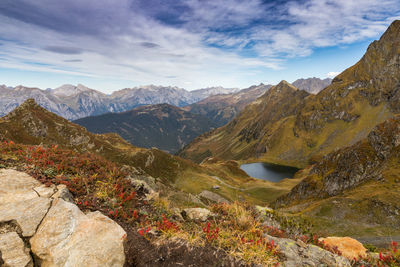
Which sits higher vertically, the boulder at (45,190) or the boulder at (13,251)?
the boulder at (45,190)

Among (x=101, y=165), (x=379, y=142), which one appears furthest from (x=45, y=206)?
(x=379, y=142)

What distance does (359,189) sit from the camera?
45.5m

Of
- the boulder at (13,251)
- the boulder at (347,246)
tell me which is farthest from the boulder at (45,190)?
the boulder at (347,246)

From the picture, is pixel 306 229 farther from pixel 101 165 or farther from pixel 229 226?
pixel 101 165

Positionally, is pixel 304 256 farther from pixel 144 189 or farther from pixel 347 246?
pixel 144 189

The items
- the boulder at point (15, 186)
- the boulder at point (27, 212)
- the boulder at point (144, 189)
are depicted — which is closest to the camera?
the boulder at point (27, 212)

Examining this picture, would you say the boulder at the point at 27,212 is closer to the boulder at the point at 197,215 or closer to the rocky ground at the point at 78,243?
the rocky ground at the point at 78,243

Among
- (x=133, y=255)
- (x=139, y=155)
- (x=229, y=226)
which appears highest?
(x=133, y=255)

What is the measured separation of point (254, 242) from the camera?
675 cm

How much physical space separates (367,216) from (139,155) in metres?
68.9

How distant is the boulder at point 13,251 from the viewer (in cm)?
506

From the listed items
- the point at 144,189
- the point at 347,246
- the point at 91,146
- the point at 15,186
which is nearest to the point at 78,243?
the point at 15,186

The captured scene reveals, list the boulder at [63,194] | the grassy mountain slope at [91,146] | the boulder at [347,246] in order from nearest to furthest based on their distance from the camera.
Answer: the boulder at [63,194] → the boulder at [347,246] → the grassy mountain slope at [91,146]

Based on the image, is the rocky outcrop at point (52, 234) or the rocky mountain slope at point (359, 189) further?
the rocky mountain slope at point (359, 189)
